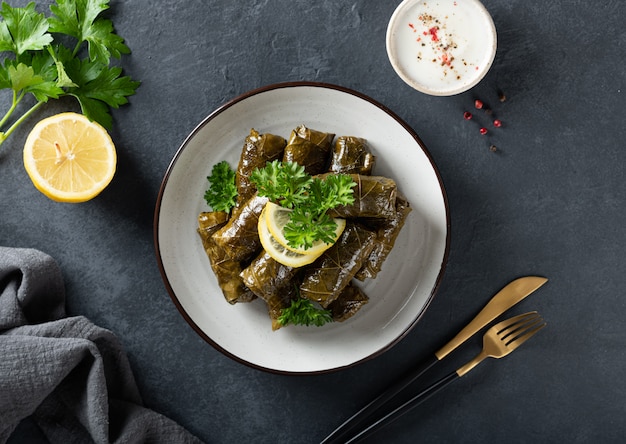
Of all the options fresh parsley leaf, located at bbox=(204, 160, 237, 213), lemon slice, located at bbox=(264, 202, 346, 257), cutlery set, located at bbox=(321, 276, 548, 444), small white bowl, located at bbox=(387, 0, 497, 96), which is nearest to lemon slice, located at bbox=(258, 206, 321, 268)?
lemon slice, located at bbox=(264, 202, 346, 257)

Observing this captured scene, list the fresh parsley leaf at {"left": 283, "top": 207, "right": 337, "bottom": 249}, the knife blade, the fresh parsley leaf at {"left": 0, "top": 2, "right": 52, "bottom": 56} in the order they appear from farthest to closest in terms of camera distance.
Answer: the knife blade → the fresh parsley leaf at {"left": 0, "top": 2, "right": 52, "bottom": 56} → the fresh parsley leaf at {"left": 283, "top": 207, "right": 337, "bottom": 249}

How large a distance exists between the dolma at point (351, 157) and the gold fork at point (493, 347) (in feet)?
3.81

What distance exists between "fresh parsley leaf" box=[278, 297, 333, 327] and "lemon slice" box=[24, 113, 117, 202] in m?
1.17

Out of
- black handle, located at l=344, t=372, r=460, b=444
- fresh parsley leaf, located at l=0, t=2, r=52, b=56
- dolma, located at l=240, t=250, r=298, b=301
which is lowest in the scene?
black handle, located at l=344, t=372, r=460, b=444

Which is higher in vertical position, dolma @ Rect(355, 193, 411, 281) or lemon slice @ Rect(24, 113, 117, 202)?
lemon slice @ Rect(24, 113, 117, 202)

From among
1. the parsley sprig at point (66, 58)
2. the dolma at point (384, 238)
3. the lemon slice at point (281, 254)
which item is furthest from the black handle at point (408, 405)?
the parsley sprig at point (66, 58)

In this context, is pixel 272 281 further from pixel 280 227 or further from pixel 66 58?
pixel 66 58

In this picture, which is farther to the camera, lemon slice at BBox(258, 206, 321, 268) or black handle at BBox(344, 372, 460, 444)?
black handle at BBox(344, 372, 460, 444)

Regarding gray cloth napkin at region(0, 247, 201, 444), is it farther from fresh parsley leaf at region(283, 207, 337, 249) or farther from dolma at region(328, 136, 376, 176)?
dolma at region(328, 136, 376, 176)

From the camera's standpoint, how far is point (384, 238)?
3.05 meters

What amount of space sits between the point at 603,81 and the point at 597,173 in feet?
1.63

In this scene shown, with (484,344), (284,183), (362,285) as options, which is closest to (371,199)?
(284,183)

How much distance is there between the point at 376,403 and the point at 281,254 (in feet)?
3.62

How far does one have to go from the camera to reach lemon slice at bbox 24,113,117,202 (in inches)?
125
